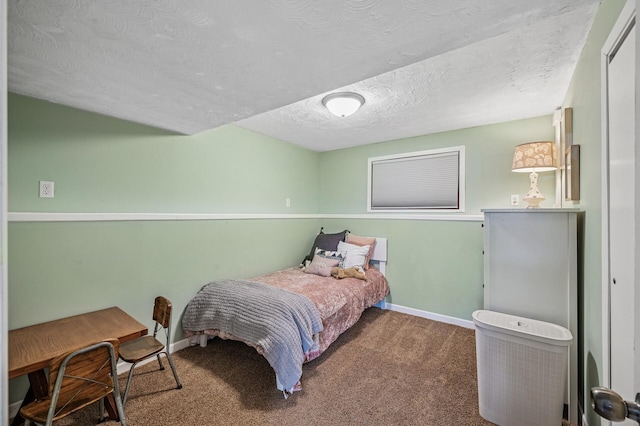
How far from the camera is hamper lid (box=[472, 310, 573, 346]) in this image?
1.54 m

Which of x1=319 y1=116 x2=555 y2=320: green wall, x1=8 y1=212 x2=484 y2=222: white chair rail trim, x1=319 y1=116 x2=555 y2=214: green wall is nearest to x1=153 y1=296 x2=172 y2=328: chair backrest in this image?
x1=8 y1=212 x2=484 y2=222: white chair rail trim

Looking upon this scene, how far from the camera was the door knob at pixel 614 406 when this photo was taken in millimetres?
521

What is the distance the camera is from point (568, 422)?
1673mm

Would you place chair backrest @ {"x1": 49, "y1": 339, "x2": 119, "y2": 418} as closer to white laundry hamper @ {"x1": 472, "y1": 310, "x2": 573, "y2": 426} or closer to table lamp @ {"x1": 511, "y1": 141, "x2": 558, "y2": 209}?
white laundry hamper @ {"x1": 472, "y1": 310, "x2": 573, "y2": 426}

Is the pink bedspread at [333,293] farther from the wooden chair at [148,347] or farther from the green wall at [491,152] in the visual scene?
the green wall at [491,152]

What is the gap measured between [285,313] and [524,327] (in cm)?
157

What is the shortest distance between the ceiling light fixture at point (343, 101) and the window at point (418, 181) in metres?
1.45

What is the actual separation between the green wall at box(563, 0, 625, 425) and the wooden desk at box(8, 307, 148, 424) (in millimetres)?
2540

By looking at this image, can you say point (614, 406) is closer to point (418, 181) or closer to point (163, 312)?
point (163, 312)

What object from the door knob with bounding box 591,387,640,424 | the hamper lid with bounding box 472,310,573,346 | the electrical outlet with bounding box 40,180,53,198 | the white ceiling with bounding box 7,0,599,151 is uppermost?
the white ceiling with bounding box 7,0,599,151

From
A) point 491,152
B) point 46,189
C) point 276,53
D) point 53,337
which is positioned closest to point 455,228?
point 491,152

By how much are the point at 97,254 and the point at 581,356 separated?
3403 mm

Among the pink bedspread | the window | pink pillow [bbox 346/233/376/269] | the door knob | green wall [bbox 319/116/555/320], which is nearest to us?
the door knob

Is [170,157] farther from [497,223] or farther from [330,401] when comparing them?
[497,223]
